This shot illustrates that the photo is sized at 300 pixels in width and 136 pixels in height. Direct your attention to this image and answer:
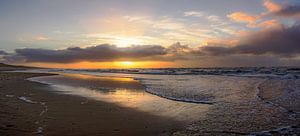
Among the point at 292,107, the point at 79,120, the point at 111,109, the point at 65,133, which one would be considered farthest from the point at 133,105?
the point at 292,107

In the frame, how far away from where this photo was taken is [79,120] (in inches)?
379

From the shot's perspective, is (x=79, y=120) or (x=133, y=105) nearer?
(x=79, y=120)

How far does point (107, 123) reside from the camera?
934 cm

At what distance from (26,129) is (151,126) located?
368cm

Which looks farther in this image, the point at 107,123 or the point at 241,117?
the point at 241,117

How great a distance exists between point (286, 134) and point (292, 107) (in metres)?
5.05

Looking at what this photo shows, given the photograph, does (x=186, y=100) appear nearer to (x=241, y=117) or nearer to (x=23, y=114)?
(x=241, y=117)

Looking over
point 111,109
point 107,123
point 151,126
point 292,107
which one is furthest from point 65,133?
point 292,107

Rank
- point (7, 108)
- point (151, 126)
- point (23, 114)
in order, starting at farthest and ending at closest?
point (7, 108), point (23, 114), point (151, 126)

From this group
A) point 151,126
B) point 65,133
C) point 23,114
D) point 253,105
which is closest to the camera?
point 65,133

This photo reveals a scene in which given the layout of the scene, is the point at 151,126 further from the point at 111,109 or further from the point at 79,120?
the point at 111,109

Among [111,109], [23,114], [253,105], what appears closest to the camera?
[23,114]

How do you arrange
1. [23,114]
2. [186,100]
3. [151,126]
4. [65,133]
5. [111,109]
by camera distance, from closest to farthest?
1. [65,133]
2. [151,126]
3. [23,114]
4. [111,109]
5. [186,100]

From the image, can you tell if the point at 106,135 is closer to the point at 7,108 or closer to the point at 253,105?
the point at 7,108
